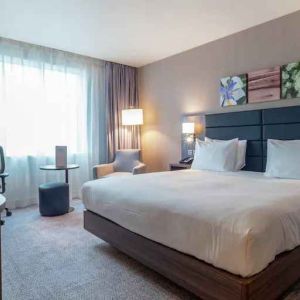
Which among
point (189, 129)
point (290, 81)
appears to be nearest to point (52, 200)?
point (189, 129)

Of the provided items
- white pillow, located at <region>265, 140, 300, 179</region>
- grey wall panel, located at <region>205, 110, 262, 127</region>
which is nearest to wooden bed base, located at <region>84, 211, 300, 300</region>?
white pillow, located at <region>265, 140, 300, 179</region>

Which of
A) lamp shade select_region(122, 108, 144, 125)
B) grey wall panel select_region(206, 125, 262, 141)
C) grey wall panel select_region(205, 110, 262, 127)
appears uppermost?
lamp shade select_region(122, 108, 144, 125)

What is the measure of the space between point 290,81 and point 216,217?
243 cm

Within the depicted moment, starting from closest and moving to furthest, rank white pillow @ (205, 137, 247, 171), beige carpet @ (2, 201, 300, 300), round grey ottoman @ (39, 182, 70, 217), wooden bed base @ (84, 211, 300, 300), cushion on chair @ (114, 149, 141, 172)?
wooden bed base @ (84, 211, 300, 300)
beige carpet @ (2, 201, 300, 300)
white pillow @ (205, 137, 247, 171)
round grey ottoman @ (39, 182, 70, 217)
cushion on chair @ (114, 149, 141, 172)

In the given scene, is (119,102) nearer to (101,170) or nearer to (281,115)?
(101,170)

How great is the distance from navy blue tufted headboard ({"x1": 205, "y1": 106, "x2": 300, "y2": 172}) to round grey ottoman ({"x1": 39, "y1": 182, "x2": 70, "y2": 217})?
2.32 metres

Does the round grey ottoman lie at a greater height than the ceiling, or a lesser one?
lesser

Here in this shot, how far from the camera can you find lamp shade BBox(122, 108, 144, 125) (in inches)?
191

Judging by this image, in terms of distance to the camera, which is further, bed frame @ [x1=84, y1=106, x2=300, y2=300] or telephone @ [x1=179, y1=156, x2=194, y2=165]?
telephone @ [x1=179, y1=156, x2=194, y2=165]

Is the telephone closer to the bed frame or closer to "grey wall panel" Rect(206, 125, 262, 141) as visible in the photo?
"grey wall panel" Rect(206, 125, 262, 141)

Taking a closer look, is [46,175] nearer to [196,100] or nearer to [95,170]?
[95,170]

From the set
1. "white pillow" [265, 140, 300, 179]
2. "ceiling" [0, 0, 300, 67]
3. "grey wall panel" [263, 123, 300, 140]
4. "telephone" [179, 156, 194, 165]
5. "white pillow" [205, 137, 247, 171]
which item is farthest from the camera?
"telephone" [179, 156, 194, 165]

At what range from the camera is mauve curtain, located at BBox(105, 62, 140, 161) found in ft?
16.4

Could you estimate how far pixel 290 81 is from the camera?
3.21 m
